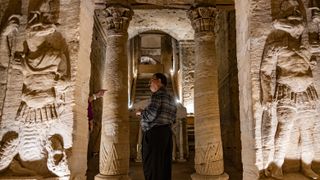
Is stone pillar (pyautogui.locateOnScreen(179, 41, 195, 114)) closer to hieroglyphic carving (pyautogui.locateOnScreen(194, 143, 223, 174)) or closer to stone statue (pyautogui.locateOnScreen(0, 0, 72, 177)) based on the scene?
hieroglyphic carving (pyautogui.locateOnScreen(194, 143, 223, 174))

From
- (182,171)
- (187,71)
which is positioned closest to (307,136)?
(182,171)

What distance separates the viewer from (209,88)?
6211mm

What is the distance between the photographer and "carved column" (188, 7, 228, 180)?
5.79m

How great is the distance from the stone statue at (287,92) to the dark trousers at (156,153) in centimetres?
162

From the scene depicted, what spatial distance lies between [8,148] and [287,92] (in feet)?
8.94

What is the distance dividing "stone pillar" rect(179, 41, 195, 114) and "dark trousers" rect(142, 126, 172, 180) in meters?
7.17

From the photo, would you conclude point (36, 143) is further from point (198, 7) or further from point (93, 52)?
point (93, 52)

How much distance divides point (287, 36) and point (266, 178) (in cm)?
140

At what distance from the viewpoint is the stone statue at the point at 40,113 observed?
2.71 m

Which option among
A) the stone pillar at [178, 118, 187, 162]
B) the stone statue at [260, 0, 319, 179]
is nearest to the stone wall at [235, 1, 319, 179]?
the stone statue at [260, 0, 319, 179]

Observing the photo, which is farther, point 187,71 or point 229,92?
point 187,71

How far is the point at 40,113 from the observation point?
2789 millimetres

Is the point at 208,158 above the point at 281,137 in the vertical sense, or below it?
below

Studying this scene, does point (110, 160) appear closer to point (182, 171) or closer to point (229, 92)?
point (182, 171)
